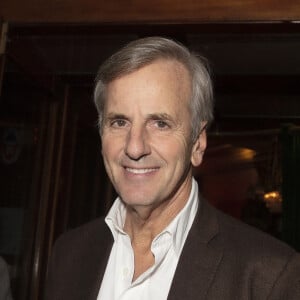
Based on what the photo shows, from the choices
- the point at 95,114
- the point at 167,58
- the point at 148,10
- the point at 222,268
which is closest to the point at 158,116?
the point at 167,58

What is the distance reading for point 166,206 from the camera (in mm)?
1146

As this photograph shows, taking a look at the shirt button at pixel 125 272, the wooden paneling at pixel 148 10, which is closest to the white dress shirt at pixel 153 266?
the shirt button at pixel 125 272

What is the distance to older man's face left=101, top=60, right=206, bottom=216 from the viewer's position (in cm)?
105

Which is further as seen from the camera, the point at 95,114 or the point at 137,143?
the point at 95,114

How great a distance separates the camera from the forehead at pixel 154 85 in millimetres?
1053

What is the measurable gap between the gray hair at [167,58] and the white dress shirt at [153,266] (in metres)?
0.21

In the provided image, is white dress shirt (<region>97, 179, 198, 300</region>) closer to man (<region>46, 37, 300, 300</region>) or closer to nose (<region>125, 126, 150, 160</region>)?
man (<region>46, 37, 300, 300</region>)

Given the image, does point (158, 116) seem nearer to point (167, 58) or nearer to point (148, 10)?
point (167, 58)

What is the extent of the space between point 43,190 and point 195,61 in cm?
184

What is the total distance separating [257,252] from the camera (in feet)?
3.38

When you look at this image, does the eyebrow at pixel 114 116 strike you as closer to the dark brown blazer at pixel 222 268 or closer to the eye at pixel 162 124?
the eye at pixel 162 124

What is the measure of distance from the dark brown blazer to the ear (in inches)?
4.4

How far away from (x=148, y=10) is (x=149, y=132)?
0.89 meters

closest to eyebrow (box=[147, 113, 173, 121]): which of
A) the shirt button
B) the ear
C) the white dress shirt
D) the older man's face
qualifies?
the older man's face
